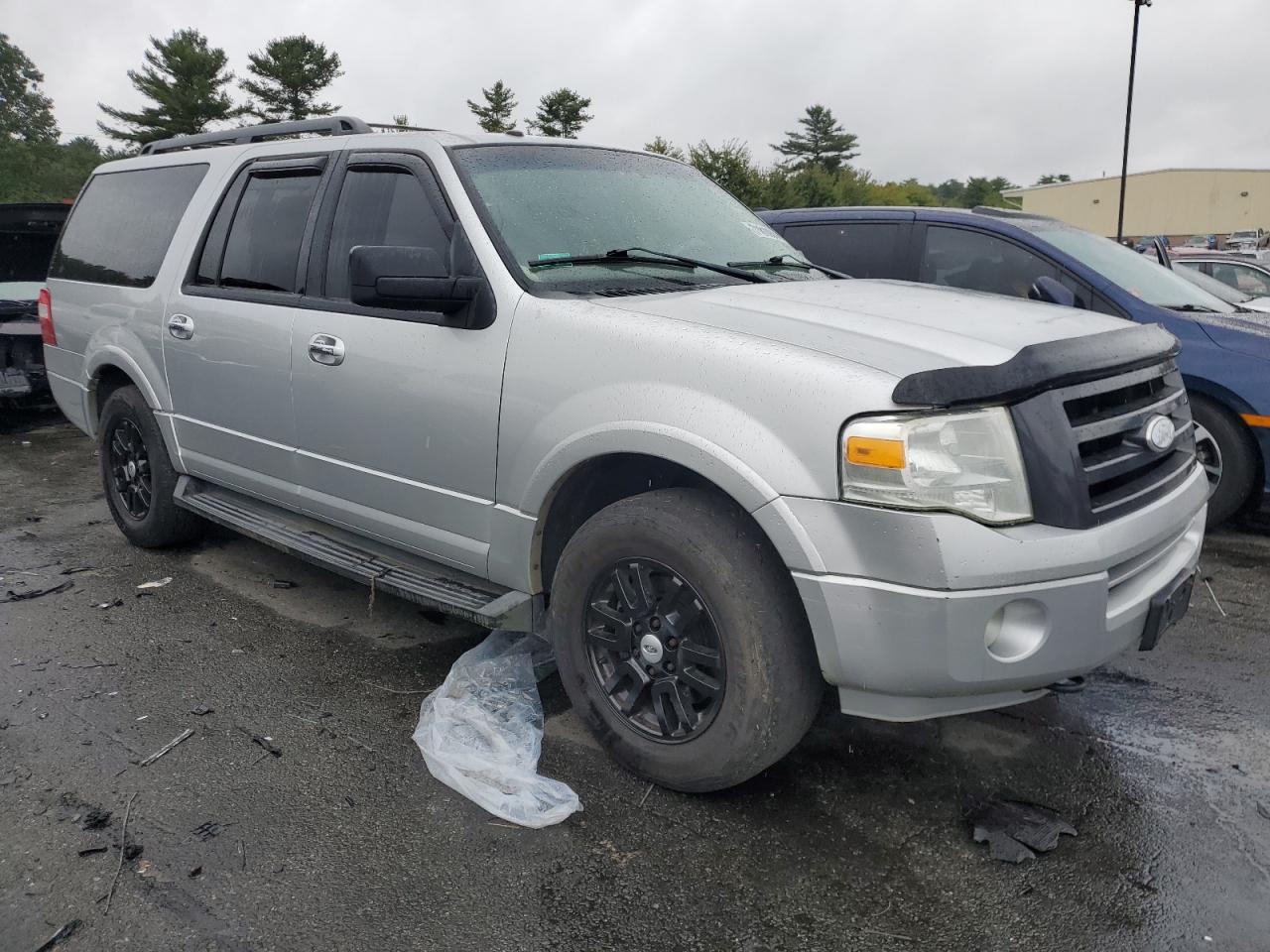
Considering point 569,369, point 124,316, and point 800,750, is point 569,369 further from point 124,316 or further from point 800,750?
point 124,316

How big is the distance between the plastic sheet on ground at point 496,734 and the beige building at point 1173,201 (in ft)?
296

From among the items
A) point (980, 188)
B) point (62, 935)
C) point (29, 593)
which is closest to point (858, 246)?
point (29, 593)

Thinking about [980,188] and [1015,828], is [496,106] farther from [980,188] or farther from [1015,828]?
[980,188]

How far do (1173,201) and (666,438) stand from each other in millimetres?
101048

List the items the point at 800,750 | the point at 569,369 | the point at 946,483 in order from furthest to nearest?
the point at 800,750 → the point at 569,369 → the point at 946,483

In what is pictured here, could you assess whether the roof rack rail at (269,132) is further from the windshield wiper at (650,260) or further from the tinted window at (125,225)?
the windshield wiper at (650,260)

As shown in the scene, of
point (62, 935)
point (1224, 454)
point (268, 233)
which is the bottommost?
point (62, 935)

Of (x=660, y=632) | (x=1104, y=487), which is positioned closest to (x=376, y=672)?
(x=660, y=632)

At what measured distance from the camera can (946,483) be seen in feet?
7.58

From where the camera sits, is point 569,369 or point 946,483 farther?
point 569,369

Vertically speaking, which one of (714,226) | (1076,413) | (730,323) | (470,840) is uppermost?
(714,226)

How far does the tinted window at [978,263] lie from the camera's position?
18.6 ft

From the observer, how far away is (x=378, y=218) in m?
3.67

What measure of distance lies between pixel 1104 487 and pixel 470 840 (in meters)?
1.91
